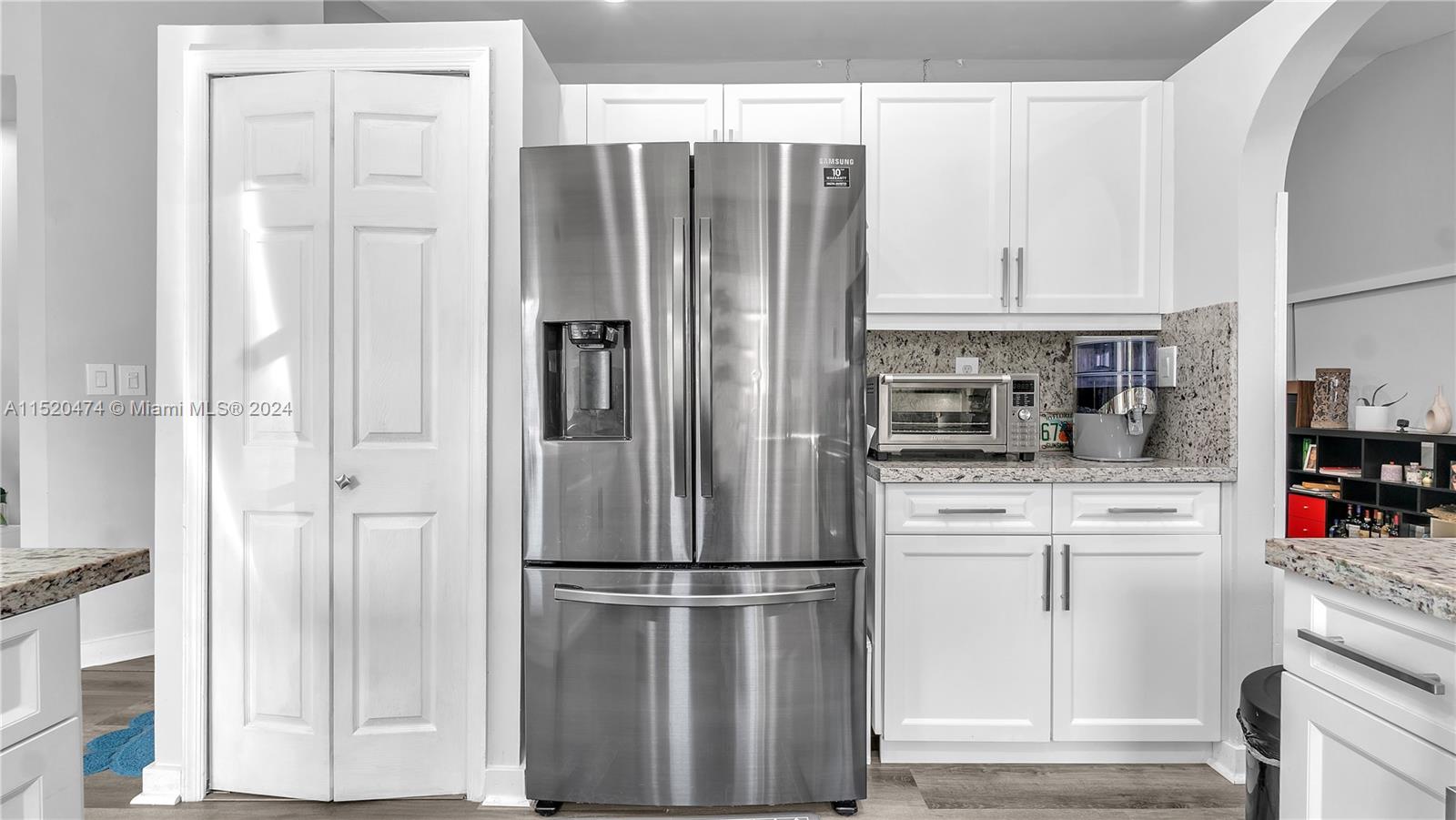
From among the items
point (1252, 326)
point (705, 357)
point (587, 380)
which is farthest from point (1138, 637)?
point (587, 380)

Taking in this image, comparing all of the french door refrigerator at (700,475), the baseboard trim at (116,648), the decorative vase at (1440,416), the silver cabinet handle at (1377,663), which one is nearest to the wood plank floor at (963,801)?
the french door refrigerator at (700,475)

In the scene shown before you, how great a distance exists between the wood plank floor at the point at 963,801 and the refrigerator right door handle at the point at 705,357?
104 cm

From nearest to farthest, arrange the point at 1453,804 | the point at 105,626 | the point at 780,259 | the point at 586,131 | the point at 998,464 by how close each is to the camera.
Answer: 1. the point at 1453,804
2. the point at 780,259
3. the point at 998,464
4. the point at 586,131
5. the point at 105,626

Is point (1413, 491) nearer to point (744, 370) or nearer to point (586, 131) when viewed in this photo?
point (744, 370)

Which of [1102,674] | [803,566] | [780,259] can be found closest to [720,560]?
[803,566]

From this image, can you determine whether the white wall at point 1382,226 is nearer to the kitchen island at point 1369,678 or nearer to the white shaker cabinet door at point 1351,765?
the kitchen island at point 1369,678

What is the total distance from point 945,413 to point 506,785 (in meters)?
1.90

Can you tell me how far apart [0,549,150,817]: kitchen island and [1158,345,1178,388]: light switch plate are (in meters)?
2.98

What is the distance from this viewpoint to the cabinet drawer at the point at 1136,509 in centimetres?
230

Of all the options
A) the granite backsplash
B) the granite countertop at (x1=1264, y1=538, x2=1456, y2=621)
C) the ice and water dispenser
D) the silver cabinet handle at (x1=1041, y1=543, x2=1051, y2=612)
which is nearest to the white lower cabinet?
the silver cabinet handle at (x1=1041, y1=543, x2=1051, y2=612)

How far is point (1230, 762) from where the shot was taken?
2268 millimetres

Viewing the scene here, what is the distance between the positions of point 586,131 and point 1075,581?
2320 mm

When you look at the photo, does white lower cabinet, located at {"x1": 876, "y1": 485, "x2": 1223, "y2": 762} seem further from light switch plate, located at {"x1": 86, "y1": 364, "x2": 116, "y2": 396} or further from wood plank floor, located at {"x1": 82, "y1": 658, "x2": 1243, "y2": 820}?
light switch plate, located at {"x1": 86, "y1": 364, "x2": 116, "y2": 396}

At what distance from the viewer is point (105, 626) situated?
3.15 meters
